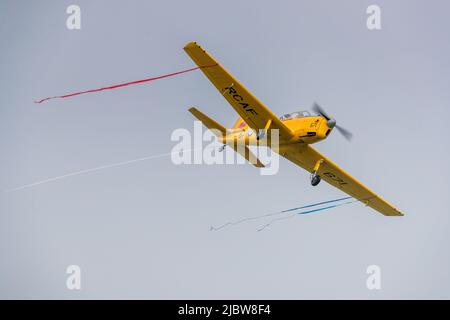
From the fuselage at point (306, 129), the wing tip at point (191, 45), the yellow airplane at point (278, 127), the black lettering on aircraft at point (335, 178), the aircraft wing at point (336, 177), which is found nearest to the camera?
the wing tip at point (191, 45)

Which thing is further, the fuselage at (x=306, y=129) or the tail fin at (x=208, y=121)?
the tail fin at (x=208, y=121)

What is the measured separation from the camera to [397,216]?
36844mm

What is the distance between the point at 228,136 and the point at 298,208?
5.36 metres

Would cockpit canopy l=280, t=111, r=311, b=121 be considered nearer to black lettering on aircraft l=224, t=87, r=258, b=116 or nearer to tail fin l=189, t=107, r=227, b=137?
black lettering on aircraft l=224, t=87, r=258, b=116

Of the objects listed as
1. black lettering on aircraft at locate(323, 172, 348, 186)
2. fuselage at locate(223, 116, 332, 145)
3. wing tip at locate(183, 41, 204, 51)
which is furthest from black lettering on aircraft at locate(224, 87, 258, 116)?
black lettering on aircraft at locate(323, 172, 348, 186)

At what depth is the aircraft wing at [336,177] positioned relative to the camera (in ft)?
108

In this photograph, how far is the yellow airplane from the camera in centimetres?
2827

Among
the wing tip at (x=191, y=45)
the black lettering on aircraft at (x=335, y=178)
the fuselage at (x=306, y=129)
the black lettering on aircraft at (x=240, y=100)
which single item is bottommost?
the black lettering on aircraft at (x=335, y=178)

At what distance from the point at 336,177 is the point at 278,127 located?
6557 mm

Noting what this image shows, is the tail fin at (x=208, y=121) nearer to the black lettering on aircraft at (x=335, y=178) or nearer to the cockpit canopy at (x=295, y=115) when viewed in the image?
the cockpit canopy at (x=295, y=115)

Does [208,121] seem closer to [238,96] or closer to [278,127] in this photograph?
[238,96]

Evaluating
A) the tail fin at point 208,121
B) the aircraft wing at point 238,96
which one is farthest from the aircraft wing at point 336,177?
the tail fin at point 208,121

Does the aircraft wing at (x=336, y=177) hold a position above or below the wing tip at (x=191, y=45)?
below

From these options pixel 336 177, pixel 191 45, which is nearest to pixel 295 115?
pixel 336 177
